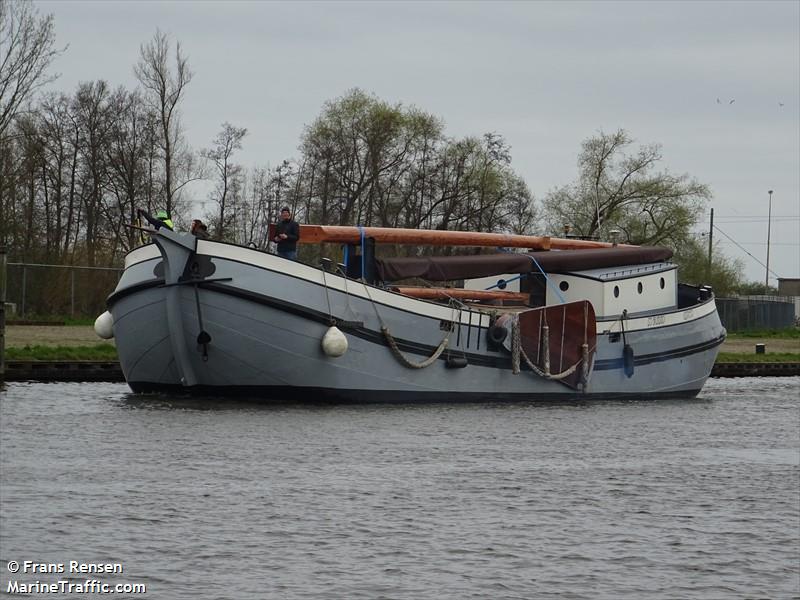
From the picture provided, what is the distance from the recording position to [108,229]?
57.6 metres

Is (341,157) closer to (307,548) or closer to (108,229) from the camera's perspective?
(108,229)

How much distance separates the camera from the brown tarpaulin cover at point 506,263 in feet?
98.8

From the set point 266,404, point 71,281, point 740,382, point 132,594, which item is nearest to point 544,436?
point 266,404

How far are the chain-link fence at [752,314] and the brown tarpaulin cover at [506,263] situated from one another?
31.3 meters

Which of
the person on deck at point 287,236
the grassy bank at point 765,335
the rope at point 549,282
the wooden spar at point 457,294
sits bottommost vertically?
the grassy bank at point 765,335

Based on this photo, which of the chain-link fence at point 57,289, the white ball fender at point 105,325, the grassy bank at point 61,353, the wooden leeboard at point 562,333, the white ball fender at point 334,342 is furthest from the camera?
the chain-link fence at point 57,289

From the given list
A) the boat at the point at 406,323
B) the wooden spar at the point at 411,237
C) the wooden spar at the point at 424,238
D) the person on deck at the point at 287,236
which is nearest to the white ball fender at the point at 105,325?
the boat at the point at 406,323

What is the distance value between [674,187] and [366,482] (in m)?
58.8

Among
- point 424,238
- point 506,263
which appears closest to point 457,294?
point 424,238

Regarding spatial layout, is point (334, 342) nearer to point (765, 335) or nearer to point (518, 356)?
point (518, 356)

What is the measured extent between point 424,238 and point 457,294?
4.47ft

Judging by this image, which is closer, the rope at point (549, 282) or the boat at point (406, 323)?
the boat at point (406, 323)

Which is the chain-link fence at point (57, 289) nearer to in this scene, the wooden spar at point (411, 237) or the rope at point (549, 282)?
the wooden spar at point (411, 237)

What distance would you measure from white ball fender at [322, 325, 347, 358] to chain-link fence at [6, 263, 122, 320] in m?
18.7
